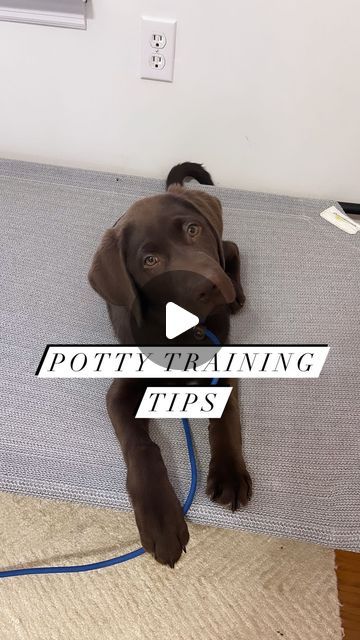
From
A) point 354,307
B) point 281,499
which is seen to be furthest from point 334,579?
point 354,307

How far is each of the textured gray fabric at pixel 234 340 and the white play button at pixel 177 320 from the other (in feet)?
0.56

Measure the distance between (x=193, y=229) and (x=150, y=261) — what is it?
0.29 ft

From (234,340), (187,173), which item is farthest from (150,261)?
(187,173)

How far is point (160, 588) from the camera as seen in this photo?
103cm

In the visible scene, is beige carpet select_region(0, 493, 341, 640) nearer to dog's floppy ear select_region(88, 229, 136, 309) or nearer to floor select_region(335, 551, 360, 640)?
floor select_region(335, 551, 360, 640)

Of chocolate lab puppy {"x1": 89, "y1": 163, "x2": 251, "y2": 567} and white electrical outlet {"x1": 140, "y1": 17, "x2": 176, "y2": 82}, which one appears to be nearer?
chocolate lab puppy {"x1": 89, "y1": 163, "x2": 251, "y2": 567}

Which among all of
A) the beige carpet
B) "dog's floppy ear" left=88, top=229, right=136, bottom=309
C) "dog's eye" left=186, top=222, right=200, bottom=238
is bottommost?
the beige carpet

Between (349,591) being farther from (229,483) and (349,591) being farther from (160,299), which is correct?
(160,299)

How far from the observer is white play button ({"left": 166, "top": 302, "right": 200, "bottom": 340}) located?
0.87m

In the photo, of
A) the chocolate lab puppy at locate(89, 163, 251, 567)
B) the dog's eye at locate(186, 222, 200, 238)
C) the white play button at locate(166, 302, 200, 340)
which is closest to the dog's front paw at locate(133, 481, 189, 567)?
the chocolate lab puppy at locate(89, 163, 251, 567)

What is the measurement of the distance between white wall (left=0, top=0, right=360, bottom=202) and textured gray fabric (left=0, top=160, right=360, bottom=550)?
94 mm

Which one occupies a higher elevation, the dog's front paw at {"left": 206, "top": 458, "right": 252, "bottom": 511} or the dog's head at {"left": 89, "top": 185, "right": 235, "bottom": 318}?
the dog's head at {"left": 89, "top": 185, "right": 235, "bottom": 318}

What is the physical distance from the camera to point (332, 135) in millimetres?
1365

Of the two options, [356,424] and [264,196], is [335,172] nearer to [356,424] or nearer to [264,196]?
[264,196]
